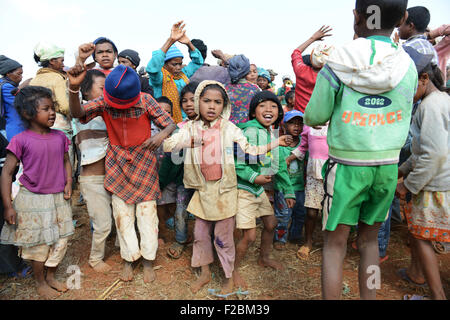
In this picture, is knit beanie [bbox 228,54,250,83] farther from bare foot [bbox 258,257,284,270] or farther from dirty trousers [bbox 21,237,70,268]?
dirty trousers [bbox 21,237,70,268]

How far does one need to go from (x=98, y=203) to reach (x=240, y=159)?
1576 millimetres

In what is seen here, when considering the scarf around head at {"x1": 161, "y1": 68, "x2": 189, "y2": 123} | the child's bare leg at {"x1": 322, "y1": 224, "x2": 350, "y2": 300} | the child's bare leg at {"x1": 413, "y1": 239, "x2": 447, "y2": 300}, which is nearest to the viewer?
the child's bare leg at {"x1": 322, "y1": 224, "x2": 350, "y2": 300}

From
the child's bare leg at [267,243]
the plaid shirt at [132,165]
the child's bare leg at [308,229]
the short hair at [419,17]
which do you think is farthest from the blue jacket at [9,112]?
the short hair at [419,17]

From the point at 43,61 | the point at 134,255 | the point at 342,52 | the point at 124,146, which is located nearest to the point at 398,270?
the point at 342,52

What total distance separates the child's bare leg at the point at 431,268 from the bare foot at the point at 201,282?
6.32 ft

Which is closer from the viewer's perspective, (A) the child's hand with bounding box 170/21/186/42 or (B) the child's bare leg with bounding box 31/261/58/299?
(B) the child's bare leg with bounding box 31/261/58/299

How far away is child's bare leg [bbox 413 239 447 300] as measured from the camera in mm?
2268

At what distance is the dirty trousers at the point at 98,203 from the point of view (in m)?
2.92

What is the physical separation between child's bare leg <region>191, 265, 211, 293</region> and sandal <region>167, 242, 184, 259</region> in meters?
0.53

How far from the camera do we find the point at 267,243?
10.1 ft

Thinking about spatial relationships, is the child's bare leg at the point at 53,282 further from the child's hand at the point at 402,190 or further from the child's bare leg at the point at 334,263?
the child's hand at the point at 402,190

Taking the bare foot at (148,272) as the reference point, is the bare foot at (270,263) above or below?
below

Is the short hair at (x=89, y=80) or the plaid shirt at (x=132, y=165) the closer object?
the plaid shirt at (x=132, y=165)

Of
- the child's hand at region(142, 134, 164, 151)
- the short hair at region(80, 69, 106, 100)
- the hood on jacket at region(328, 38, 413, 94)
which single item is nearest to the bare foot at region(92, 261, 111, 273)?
the child's hand at region(142, 134, 164, 151)
